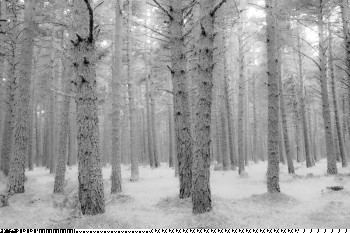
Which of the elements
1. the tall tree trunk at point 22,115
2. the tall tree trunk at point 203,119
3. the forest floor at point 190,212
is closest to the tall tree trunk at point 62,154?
the forest floor at point 190,212

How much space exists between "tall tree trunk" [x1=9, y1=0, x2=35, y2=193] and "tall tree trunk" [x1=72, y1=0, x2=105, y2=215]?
14.8 ft

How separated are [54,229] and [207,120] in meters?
3.41

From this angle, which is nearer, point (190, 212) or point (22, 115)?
point (190, 212)

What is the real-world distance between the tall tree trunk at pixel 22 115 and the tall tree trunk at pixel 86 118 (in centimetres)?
452

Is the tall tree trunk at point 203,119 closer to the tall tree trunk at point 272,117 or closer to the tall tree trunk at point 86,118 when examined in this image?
the tall tree trunk at point 86,118

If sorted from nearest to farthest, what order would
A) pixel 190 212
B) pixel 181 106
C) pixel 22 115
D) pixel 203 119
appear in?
1. pixel 203 119
2. pixel 190 212
3. pixel 181 106
4. pixel 22 115

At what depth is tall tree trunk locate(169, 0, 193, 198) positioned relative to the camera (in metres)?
7.18

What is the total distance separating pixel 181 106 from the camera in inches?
291

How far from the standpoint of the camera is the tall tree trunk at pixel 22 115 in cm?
885

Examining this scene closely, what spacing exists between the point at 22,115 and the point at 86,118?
476cm

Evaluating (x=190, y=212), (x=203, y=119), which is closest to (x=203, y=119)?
(x=203, y=119)

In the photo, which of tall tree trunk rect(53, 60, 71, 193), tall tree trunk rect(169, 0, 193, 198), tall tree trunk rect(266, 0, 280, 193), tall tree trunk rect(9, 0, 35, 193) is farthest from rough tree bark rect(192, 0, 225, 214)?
tall tree trunk rect(9, 0, 35, 193)

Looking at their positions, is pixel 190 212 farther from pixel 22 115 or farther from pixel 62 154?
pixel 22 115

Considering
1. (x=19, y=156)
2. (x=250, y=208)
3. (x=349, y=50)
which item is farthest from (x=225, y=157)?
(x=19, y=156)
